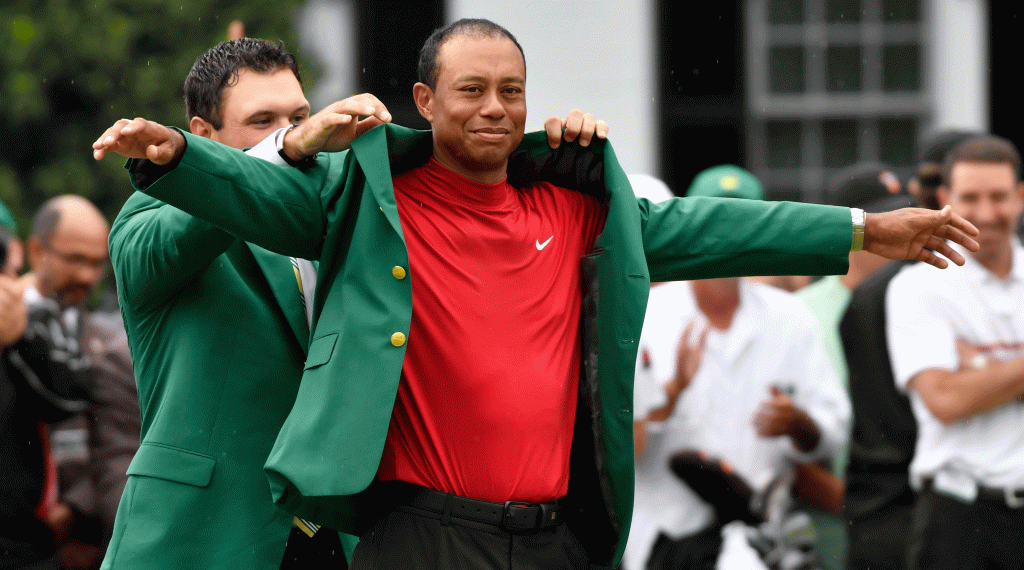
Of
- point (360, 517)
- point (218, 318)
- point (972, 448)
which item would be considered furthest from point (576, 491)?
point (972, 448)

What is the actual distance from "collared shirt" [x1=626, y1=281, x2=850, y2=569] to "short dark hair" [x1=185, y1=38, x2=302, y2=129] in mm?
2172

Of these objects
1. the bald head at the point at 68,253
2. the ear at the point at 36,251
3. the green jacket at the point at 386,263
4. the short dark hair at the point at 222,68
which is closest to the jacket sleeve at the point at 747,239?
the green jacket at the point at 386,263

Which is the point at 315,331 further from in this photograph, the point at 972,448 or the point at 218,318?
the point at 972,448

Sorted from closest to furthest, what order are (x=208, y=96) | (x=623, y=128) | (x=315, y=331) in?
(x=315, y=331) < (x=208, y=96) < (x=623, y=128)

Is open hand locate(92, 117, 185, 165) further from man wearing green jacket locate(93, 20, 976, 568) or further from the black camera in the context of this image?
the black camera

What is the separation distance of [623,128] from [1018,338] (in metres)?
4.88

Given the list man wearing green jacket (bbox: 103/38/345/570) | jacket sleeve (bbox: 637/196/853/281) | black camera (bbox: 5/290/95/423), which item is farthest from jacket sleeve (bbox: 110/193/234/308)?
black camera (bbox: 5/290/95/423)

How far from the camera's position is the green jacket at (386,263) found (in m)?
2.81

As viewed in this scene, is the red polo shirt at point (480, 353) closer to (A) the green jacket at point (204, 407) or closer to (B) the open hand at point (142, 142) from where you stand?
(A) the green jacket at point (204, 407)

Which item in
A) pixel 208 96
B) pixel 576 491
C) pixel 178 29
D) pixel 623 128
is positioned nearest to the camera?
pixel 576 491

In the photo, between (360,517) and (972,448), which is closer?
(360,517)

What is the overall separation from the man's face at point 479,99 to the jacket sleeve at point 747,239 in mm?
449

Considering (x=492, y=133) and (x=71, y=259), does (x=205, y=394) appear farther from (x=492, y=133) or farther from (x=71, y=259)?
(x=71, y=259)

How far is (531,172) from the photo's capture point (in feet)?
10.8
